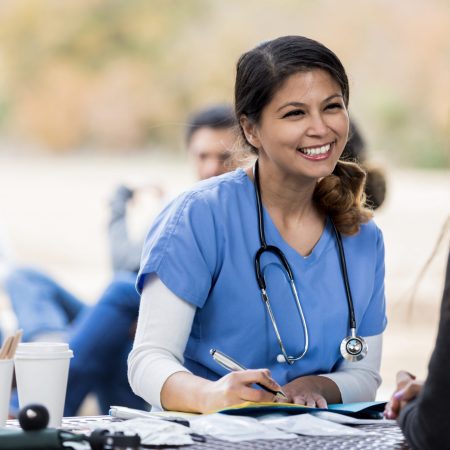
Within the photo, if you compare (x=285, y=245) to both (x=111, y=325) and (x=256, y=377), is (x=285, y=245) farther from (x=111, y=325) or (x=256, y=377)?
(x=111, y=325)

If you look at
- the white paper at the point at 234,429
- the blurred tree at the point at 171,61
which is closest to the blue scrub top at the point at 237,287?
the white paper at the point at 234,429

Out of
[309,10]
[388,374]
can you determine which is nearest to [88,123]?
[309,10]

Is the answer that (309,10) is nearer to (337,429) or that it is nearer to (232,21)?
(232,21)

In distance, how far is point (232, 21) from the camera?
11.6 metres

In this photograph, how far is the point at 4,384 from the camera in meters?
1.43

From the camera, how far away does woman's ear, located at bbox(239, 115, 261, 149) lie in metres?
1.80

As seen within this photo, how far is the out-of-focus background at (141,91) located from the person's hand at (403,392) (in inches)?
370

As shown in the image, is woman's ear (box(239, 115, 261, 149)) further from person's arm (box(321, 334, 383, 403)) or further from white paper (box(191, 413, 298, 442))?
white paper (box(191, 413, 298, 442))

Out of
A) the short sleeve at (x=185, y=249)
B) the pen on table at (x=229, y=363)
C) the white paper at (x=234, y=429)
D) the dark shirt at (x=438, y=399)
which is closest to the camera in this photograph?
the dark shirt at (x=438, y=399)

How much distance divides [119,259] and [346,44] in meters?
7.91

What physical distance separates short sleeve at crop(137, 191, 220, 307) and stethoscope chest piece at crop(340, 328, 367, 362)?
24 centimetres

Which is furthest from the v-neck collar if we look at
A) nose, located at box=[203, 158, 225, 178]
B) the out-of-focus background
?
the out-of-focus background

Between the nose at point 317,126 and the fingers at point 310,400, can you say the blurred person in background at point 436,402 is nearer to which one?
the fingers at point 310,400

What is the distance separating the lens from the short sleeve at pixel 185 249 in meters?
1.66
